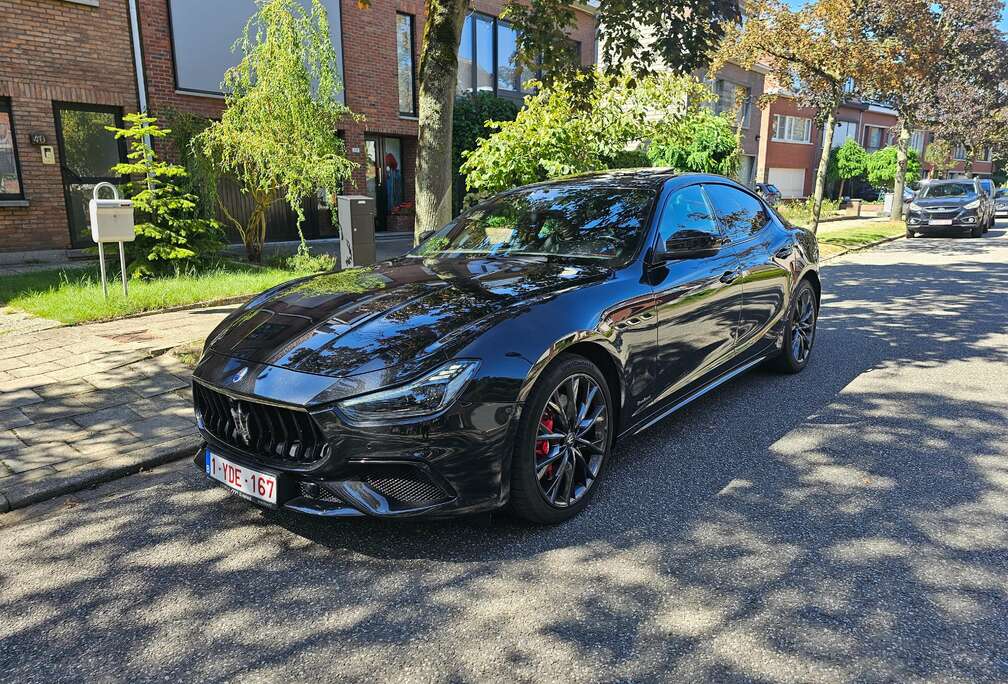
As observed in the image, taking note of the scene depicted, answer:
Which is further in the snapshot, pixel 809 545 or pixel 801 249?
pixel 801 249

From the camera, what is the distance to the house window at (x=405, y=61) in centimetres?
1747

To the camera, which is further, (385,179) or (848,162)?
(848,162)

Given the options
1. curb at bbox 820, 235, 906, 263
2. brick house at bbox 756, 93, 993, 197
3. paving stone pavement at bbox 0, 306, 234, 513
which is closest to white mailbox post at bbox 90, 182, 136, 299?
paving stone pavement at bbox 0, 306, 234, 513

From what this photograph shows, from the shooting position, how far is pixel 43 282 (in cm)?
956

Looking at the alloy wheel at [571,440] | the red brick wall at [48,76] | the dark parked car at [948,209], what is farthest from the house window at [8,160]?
the dark parked car at [948,209]

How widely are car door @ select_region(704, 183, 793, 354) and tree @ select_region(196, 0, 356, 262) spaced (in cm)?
712

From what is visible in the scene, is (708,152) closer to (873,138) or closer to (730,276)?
(730,276)

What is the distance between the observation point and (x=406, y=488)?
2891 millimetres

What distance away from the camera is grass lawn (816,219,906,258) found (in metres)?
17.6

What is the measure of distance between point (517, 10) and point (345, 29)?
1036 centimetres

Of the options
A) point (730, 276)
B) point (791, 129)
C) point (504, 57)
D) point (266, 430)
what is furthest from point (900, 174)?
point (266, 430)

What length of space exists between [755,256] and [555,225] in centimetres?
164

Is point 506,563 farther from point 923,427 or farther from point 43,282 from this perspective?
point 43,282

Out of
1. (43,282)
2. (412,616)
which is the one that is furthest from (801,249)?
(43,282)
